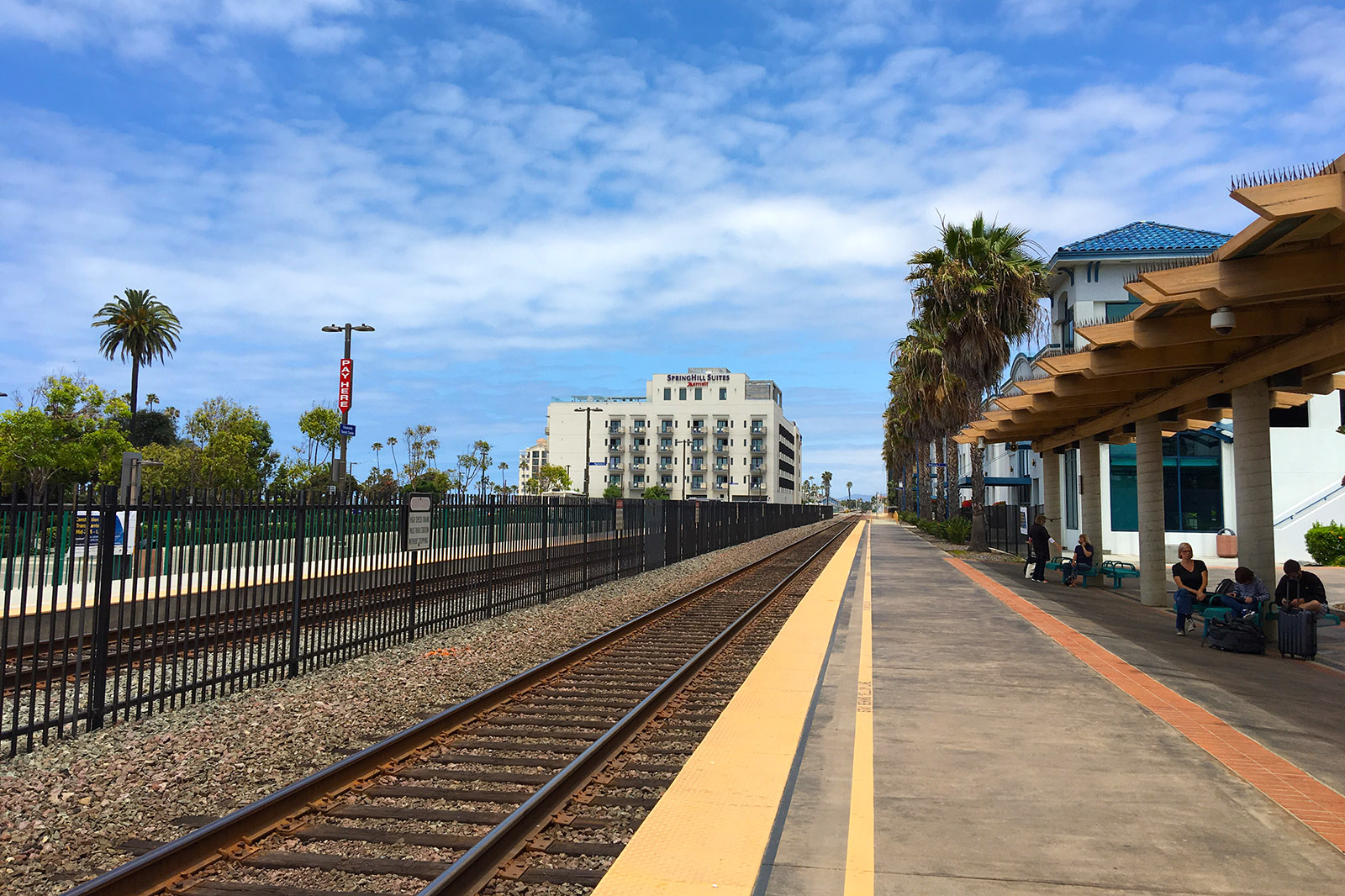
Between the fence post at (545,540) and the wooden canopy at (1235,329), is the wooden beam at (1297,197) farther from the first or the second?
the fence post at (545,540)

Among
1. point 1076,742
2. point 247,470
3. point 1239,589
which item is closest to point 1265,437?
point 1239,589

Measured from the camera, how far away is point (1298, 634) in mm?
10570

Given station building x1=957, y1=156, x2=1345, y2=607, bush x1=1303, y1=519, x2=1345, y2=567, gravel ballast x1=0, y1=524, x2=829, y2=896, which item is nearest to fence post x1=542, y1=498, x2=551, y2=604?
gravel ballast x1=0, y1=524, x2=829, y2=896

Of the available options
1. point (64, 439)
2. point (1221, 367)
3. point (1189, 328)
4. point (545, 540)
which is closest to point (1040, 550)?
point (1221, 367)

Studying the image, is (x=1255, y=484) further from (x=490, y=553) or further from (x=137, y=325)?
(x=137, y=325)

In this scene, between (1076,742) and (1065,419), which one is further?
(1065,419)

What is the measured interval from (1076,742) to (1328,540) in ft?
82.9

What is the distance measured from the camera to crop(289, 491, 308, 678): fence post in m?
9.09

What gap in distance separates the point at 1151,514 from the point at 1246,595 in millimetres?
4999

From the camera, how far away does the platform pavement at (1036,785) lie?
4.18 meters

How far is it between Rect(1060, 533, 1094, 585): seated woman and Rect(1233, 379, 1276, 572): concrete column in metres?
7.55

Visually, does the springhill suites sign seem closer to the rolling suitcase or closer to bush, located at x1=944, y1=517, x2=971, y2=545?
bush, located at x1=944, y1=517, x2=971, y2=545

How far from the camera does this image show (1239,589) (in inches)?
454

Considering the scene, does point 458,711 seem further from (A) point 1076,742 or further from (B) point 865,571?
(B) point 865,571
